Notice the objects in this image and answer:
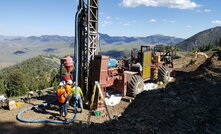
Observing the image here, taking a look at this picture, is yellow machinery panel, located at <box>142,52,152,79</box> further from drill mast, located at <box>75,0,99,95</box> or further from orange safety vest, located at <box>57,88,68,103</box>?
orange safety vest, located at <box>57,88,68,103</box>

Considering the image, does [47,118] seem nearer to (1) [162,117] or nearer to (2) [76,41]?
(2) [76,41]

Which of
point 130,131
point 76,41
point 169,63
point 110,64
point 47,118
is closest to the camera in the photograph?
point 130,131

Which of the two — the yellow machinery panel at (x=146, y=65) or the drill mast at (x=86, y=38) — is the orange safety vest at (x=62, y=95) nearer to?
the drill mast at (x=86, y=38)

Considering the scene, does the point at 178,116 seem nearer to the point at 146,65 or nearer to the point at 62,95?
the point at 62,95

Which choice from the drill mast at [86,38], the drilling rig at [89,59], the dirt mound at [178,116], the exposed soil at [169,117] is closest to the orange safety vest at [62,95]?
the drilling rig at [89,59]

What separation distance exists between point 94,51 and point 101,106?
2.68 meters

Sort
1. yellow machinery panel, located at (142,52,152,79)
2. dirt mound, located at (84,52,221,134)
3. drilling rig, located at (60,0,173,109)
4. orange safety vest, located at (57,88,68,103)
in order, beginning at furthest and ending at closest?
yellow machinery panel, located at (142,52,152,79)
drilling rig, located at (60,0,173,109)
orange safety vest, located at (57,88,68,103)
dirt mound, located at (84,52,221,134)

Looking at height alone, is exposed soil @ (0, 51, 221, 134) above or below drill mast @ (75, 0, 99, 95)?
below

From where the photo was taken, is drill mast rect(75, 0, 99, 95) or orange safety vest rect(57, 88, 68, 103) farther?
drill mast rect(75, 0, 99, 95)

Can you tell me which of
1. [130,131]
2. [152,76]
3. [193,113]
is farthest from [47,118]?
[152,76]

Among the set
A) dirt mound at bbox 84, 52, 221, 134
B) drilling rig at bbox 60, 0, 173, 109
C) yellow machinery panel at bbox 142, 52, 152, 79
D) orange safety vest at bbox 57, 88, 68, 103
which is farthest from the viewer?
yellow machinery panel at bbox 142, 52, 152, 79

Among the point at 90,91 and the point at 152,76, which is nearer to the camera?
the point at 90,91

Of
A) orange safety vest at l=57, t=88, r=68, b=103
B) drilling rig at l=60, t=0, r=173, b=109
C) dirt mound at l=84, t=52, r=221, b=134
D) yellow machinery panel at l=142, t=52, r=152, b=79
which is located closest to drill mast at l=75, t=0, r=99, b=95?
drilling rig at l=60, t=0, r=173, b=109

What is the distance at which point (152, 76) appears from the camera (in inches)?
562
